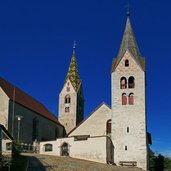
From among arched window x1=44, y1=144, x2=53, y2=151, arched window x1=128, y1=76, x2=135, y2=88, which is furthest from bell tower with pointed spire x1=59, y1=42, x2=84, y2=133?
arched window x1=128, y1=76, x2=135, y2=88

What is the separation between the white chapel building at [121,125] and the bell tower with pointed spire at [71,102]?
18013 millimetres

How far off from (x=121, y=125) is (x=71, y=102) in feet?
85.1

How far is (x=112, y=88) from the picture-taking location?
169 feet

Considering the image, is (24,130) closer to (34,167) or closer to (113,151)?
(113,151)

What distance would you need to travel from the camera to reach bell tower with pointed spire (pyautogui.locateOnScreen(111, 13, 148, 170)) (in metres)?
48.3

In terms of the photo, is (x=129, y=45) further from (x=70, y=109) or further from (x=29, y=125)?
(x=70, y=109)

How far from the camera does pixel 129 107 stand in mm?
50125

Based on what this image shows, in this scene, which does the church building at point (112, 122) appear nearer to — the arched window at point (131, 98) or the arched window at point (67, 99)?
the arched window at point (131, 98)

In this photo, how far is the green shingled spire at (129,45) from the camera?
52556 mm

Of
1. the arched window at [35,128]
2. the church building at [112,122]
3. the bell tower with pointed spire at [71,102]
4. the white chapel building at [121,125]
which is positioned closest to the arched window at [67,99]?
the bell tower with pointed spire at [71,102]

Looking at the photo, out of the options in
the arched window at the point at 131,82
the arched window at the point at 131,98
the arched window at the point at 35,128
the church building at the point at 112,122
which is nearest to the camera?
the church building at the point at 112,122

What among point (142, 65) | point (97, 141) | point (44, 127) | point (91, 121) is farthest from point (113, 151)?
point (44, 127)

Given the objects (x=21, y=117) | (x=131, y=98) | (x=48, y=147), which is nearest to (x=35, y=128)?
(x=21, y=117)

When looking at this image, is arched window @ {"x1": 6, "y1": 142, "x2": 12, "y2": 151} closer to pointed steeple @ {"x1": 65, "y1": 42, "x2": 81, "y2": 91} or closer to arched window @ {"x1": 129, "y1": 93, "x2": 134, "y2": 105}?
arched window @ {"x1": 129, "y1": 93, "x2": 134, "y2": 105}
